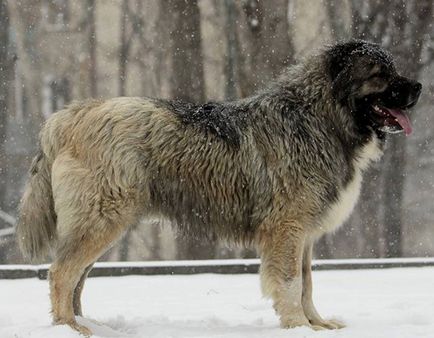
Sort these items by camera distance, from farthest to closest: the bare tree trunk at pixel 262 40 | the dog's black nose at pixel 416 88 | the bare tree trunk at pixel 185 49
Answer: the bare tree trunk at pixel 185 49 → the bare tree trunk at pixel 262 40 → the dog's black nose at pixel 416 88

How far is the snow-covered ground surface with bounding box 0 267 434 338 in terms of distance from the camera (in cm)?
547

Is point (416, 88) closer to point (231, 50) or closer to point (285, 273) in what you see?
point (285, 273)

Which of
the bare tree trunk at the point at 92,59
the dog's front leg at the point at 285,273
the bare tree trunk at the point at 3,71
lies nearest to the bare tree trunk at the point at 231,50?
the bare tree trunk at the point at 92,59

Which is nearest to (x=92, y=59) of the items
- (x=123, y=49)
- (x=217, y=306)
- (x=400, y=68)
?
(x=123, y=49)

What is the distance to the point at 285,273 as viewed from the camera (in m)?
5.66

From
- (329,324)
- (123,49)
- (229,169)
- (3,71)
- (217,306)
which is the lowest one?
(217,306)

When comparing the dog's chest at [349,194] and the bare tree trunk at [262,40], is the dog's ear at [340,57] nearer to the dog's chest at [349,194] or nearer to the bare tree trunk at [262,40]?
the dog's chest at [349,194]

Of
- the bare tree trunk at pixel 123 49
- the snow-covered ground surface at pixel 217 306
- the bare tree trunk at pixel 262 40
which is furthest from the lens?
the bare tree trunk at pixel 123 49

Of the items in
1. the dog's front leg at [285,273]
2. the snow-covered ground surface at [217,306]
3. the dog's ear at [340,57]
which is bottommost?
the snow-covered ground surface at [217,306]

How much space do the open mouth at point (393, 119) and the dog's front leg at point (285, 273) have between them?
3.22 feet

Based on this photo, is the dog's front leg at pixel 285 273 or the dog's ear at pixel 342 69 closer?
the dog's front leg at pixel 285 273

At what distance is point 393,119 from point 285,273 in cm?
134

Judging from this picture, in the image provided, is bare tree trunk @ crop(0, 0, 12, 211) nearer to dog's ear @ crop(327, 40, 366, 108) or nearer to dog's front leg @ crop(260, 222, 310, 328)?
dog's ear @ crop(327, 40, 366, 108)

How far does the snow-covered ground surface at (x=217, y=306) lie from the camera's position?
18.0ft
